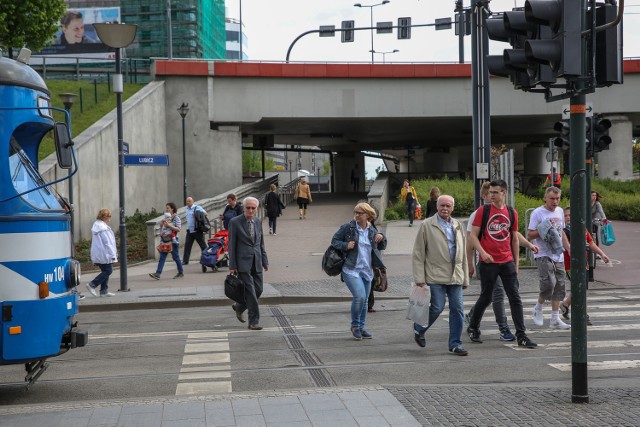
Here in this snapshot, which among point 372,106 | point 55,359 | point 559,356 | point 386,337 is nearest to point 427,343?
point 386,337

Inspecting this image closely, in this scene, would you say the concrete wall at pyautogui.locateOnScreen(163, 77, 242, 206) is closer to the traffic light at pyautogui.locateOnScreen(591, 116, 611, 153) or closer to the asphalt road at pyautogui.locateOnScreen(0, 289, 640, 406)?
the traffic light at pyautogui.locateOnScreen(591, 116, 611, 153)

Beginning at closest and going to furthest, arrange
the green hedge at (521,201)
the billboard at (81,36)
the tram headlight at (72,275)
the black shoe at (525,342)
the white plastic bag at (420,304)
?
the tram headlight at (72,275) < the white plastic bag at (420,304) < the black shoe at (525,342) < the green hedge at (521,201) < the billboard at (81,36)

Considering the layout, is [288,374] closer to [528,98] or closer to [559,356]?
[559,356]

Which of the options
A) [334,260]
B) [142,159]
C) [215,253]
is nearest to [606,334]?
[334,260]

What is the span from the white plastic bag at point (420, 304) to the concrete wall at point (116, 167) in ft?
46.5

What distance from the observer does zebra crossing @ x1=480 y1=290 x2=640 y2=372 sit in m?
9.34

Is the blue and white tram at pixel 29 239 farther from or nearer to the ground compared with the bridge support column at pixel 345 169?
nearer to the ground

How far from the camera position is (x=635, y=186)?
3800 centimetres

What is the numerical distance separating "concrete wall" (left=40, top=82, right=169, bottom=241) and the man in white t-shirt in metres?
14.1

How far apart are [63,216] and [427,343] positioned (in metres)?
4.67

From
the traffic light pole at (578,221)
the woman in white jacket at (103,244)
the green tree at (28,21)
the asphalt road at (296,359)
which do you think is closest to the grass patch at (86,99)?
the green tree at (28,21)

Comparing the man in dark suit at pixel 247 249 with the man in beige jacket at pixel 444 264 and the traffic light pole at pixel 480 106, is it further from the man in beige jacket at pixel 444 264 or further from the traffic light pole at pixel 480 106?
the traffic light pole at pixel 480 106

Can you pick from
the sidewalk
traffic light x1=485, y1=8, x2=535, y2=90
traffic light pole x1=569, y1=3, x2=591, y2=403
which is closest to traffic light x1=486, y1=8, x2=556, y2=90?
traffic light x1=485, y1=8, x2=535, y2=90

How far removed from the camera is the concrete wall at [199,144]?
1483 inches
